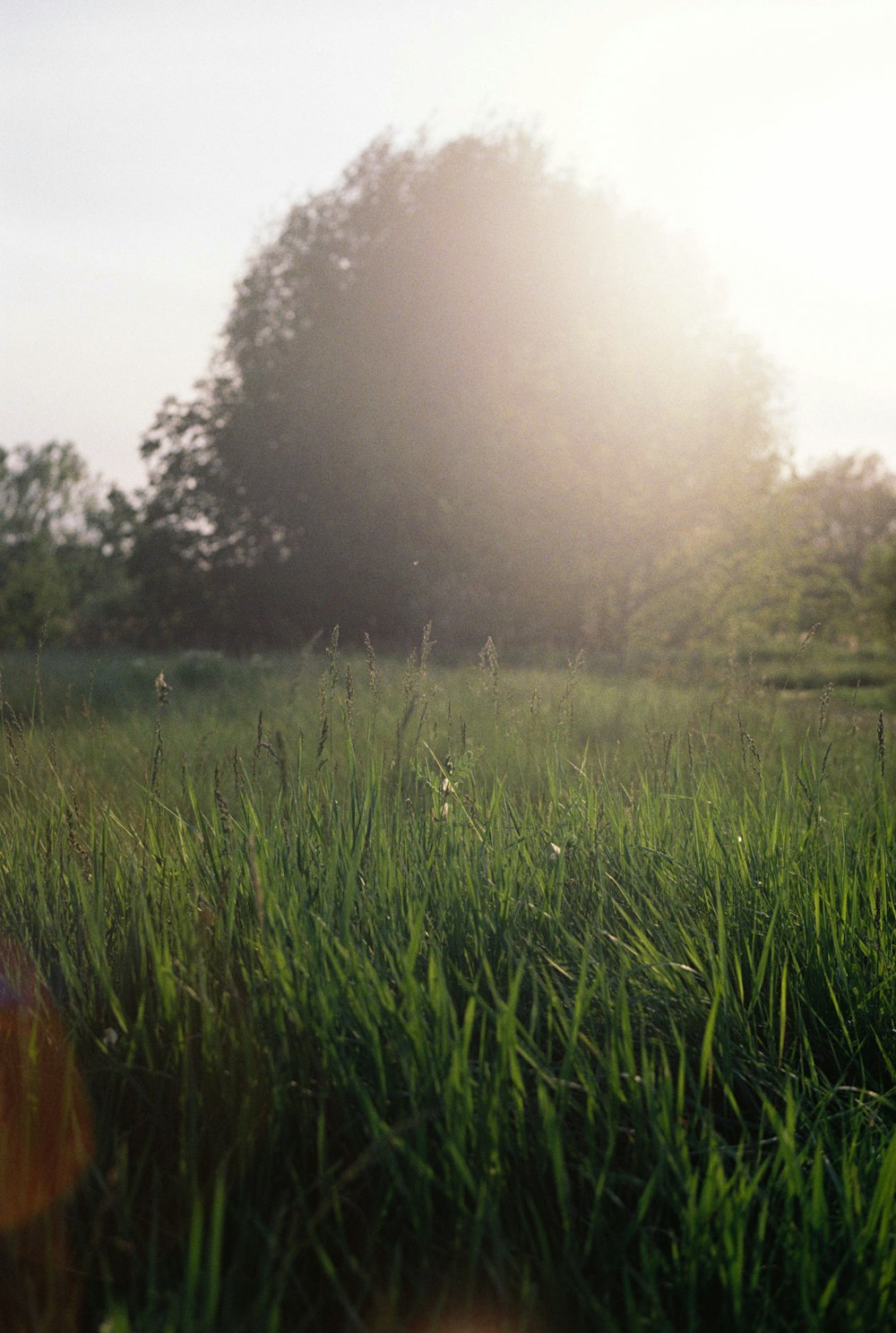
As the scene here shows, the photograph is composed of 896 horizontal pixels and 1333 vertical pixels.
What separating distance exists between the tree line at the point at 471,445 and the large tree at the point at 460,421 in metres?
0.05

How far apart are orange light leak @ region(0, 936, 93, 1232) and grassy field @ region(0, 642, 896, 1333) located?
4 cm

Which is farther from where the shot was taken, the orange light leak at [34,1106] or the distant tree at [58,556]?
the distant tree at [58,556]

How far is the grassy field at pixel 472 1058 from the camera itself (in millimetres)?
1332

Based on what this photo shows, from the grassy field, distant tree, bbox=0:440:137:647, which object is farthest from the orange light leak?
distant tree, bbox=0:440:137:647

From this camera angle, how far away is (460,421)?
642 inches

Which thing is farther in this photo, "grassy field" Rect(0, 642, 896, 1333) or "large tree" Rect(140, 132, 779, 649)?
"large tree" Rect(140, 132, 779, 649)

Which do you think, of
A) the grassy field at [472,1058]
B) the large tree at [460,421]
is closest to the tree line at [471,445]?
the large tree at [460,421]

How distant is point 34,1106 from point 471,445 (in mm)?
15006

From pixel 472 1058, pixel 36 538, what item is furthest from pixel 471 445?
pixel 36 538

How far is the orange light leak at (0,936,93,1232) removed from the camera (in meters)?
1.46

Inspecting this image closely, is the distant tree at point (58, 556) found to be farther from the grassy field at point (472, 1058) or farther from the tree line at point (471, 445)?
the grassy field at point (472, 1058)

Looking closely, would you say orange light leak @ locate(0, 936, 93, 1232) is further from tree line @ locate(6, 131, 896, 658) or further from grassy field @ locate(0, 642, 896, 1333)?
tree line @ locate(6, 131, 896, 658)

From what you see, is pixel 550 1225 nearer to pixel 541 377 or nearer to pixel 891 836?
pixel 891 836

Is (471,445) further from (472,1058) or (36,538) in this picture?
(36,538)
